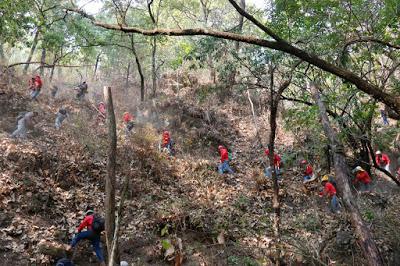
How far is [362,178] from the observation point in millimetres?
13188

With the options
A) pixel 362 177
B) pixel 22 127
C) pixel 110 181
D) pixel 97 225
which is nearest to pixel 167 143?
pixel 22 127

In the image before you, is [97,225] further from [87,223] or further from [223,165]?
[223,165]

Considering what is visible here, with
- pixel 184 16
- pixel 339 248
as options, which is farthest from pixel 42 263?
pixel 184 16

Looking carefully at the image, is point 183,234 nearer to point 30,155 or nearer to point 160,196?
point 160,196

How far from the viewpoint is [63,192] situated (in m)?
10.9

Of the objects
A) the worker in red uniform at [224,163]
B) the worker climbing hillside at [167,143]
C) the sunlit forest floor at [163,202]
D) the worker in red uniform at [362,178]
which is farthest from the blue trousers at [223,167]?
the worker in red uniform at [362,178]

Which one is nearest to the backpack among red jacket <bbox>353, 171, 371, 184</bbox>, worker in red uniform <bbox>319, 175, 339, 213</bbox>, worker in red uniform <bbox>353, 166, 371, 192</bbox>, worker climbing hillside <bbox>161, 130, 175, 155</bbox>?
worker climbing hillside <bbox>161, 130, 175, 155</bbox>

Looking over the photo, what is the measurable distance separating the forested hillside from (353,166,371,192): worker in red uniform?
0.10 meters

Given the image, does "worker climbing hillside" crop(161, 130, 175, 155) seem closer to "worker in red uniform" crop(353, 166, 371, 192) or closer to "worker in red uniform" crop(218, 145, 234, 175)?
"worker in red uniform" crop(218, 145, 234, 175)

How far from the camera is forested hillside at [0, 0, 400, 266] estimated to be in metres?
7.41

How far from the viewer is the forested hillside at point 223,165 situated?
24.3 ft

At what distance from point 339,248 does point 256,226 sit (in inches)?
101

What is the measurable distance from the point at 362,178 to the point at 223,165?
541 centimetres

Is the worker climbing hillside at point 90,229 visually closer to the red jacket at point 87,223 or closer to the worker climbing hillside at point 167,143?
the red jacket at point 87,223
